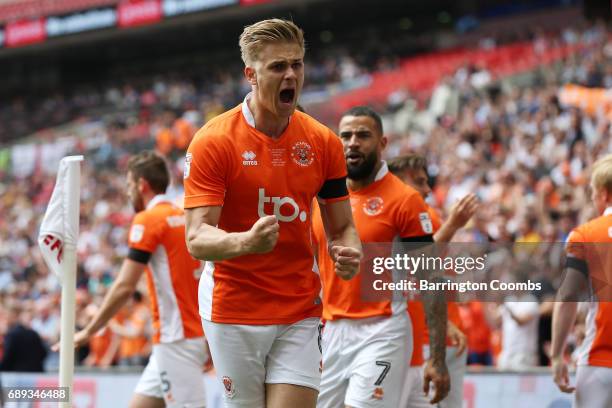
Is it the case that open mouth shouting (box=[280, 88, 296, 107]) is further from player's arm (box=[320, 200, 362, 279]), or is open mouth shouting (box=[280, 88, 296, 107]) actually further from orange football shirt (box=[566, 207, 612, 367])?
orange football shirt (box=[566, 207, 612, 367])

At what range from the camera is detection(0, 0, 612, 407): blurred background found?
12.7 m

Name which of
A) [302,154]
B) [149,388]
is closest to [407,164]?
[149,388]

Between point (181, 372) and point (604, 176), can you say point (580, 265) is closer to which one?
point (604, 176)

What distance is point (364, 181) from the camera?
644cm

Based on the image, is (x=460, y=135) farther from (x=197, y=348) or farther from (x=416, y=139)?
(x=197, y=348)

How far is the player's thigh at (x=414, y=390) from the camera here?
6.36 m

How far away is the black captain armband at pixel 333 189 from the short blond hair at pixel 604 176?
1.73 metres

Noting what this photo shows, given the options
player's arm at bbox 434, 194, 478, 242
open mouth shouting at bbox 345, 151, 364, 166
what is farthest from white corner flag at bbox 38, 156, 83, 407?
player's arm at bbox 434, 194, 478, 242

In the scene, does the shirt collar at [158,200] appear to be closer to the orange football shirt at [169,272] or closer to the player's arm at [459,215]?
the orange football shirt at [169,272]

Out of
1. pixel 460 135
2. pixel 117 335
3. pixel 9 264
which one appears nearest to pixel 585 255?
pixel 117 335

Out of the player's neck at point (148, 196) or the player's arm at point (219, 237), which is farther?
the player's neck at point (148, 196)

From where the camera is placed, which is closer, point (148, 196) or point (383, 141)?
point (383, 141)

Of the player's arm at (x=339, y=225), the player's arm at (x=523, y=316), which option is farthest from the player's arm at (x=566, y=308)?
the player's arm at (x=523, y=316)

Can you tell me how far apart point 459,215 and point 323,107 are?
756 inches
